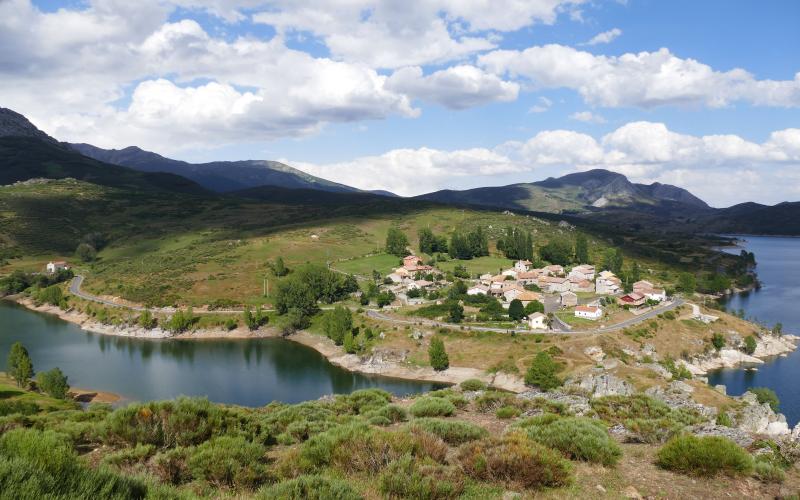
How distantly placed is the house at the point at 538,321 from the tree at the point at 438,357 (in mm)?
13639

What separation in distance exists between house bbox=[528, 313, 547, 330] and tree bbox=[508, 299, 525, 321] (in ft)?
9.92

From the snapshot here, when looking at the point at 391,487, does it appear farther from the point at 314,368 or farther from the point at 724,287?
the point at 724,287

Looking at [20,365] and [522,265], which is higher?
[522,265]

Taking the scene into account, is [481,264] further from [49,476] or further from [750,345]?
[49,476]

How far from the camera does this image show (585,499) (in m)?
8.60

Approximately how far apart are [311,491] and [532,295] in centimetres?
7247

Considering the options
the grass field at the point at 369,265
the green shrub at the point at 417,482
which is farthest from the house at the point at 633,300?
the green shrub at the point at 417,482

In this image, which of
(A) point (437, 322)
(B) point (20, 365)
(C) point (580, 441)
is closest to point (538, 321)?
(A) point (437, 322)

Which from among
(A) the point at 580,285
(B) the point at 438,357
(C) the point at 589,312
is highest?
(A) the point at 580,285

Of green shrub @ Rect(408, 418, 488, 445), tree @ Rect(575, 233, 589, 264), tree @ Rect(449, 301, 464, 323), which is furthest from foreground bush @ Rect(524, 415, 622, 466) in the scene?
tree @ Rect(575, 233, 589, 264)

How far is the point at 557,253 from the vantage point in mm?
113500

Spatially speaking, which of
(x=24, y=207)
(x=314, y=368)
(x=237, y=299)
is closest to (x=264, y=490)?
(x=314, y=368)

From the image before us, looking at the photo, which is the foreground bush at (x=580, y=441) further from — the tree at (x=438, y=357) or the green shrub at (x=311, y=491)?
the tree at (x=438, y=357)

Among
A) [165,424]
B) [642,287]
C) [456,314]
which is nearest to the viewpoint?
[165,424]
